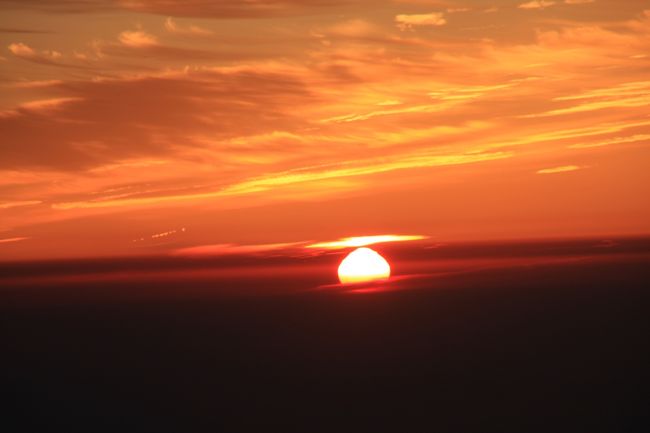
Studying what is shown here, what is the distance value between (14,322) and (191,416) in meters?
Answer: 32.4

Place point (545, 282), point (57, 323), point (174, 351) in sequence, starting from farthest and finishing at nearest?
point (545, 282) < point (57, 323) < point (174, 351)

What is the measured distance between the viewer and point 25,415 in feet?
100

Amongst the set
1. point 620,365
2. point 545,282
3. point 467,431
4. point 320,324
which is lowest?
point 467,431

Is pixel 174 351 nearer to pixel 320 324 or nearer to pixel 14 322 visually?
pixel 320 324

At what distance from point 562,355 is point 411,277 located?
5404 cm

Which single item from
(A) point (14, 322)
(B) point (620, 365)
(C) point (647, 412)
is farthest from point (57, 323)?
(C) point (647, 412)

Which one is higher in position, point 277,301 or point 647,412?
point 277,301

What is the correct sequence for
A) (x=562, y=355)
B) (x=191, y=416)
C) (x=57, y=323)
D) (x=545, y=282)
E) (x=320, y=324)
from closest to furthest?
1. (x=191, y=416)
2. (x=562, y=355)
3. (x=320, y=324)
4. (x=57, y=323)
5. (x=545, y=282)

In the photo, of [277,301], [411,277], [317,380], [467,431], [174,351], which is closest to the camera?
[467,431]

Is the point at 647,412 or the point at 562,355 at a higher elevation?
the point at 562,355

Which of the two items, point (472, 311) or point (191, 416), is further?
point (472, 311)

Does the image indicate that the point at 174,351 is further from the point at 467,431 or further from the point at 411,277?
the point at 411,277

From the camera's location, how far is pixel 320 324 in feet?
163

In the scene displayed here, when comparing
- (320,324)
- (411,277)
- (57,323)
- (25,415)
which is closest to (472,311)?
(320,324)
